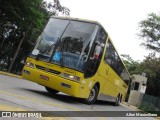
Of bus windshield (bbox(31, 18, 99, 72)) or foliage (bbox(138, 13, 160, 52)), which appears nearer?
bus windshield (bbox(31, 18, 99, 72))

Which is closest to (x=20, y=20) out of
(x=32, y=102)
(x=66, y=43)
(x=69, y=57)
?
(x=66, y=43)

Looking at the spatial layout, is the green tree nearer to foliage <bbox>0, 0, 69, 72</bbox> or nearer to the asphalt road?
foliage <bbox>0, 0, 69, 72</bbox>

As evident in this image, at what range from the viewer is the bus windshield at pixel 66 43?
40.9 ft

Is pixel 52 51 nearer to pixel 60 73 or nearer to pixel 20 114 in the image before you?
pixel 60 73

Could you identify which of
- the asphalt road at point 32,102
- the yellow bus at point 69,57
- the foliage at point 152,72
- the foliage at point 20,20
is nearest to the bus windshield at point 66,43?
the yellow bus at point 69,57

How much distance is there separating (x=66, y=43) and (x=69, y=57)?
0.66 m

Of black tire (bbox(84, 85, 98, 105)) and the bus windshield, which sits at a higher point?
the bus windshield

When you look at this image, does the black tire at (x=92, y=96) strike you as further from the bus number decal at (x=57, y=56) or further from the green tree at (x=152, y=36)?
the green tree at (x=152, y=36)

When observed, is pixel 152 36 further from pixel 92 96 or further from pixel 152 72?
pixel 92 96

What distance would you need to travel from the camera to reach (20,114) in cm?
729

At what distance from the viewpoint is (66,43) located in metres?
12.8

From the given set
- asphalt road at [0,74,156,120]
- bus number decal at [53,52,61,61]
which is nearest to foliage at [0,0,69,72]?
asphalt road at [0,74,156,120]

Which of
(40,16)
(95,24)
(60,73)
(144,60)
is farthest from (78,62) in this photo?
(144,60)

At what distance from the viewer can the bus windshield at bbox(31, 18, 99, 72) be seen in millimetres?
12469
